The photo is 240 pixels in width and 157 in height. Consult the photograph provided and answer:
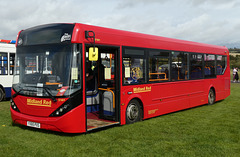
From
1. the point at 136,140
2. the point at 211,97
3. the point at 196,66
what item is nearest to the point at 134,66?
the point at 136,140

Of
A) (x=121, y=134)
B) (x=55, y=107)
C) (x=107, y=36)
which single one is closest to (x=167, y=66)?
(x=107, y=36)

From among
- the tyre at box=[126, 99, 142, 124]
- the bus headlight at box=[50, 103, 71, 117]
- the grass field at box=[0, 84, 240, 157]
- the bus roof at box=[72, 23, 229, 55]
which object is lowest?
the grass field at box=[0, 84, 240, 157]

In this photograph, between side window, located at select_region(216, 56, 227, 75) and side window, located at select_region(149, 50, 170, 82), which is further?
side window, located at select_region(216, 56, 227, 75)

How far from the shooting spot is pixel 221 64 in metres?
A: 13.7

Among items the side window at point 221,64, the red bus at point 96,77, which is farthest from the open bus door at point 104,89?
the side window at point 221,64

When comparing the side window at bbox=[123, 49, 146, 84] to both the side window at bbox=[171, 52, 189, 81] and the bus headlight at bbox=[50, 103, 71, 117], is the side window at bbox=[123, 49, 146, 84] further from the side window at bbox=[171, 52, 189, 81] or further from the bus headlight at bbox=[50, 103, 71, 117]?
the bus headlight at bbox=[50, 103, 71, 117]

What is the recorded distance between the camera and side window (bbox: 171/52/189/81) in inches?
395

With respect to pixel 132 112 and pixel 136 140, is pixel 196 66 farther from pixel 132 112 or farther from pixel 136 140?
pixel 136 140

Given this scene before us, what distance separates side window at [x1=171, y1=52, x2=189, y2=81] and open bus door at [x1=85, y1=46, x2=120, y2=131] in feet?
8.12

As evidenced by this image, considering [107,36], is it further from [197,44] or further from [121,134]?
[197,44]

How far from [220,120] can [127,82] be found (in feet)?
10.9

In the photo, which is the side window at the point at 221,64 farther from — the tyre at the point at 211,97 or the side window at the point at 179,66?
the side window at the point at 179,66

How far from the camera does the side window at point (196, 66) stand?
1116cm

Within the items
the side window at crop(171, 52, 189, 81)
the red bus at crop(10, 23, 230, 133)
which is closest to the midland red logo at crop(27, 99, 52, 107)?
the red bus at crop(10, 23, 230, 133)
